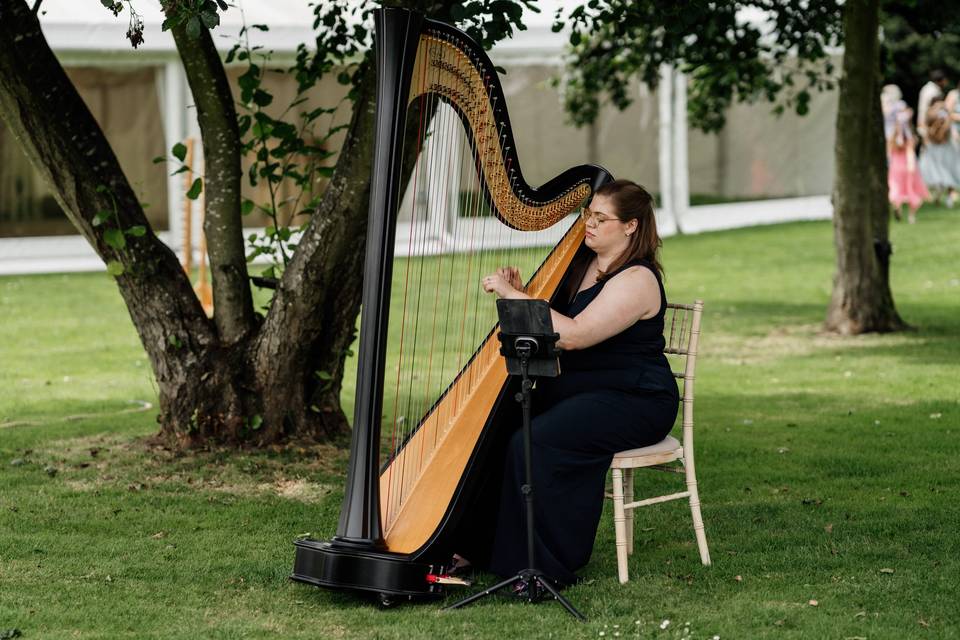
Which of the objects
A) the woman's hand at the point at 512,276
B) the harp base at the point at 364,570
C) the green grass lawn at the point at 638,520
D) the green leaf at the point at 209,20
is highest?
the green leaf at the point at 209,20

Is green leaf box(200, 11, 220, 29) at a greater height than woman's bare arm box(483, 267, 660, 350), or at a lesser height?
greater

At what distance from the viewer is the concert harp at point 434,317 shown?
3.62 meters

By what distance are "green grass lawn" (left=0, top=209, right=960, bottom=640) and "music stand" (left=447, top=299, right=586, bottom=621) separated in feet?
0.98

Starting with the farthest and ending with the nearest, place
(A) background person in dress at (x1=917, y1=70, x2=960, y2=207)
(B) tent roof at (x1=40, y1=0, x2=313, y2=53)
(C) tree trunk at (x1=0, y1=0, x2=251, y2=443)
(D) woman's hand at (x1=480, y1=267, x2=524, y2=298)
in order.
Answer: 1. (A) background person in dress at (x1=917, y1=70, x2=960, y2=207)
2. (B) tent roof at (x1=40, y1=0, x2=313, y2=53)
3. (C) tree trunk at (x1=0, y1=0, x2=251, y2=443)
4. (D) woman's hand at (x1=480, y1=267, x2=524, y2=298)

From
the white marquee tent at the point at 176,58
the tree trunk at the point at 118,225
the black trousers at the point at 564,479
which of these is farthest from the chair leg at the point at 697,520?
the white marquee tent at the point at 176,58

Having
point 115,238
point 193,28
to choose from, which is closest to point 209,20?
point 193,28

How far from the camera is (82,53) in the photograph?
560 inches

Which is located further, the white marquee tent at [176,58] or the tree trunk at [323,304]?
the white marquee tent at [176,58]

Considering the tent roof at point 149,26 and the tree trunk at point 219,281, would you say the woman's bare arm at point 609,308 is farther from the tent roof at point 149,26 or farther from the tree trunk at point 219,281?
the tent roof at point 149,26

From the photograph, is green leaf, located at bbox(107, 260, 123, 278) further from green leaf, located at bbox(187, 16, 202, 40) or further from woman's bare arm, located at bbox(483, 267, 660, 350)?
woman's bare arm, located at bbox(483, 267, 660, 350)

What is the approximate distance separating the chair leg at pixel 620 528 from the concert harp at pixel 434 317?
37 cm

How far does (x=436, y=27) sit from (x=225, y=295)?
2.77m

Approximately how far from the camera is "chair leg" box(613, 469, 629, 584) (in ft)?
13.9

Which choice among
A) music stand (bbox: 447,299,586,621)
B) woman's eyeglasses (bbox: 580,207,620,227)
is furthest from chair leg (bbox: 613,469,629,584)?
woman's eyeglasses (bbox: 580,207,620,227)
